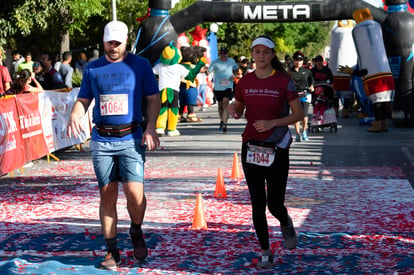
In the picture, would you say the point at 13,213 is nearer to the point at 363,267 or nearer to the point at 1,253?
the point at 1,253

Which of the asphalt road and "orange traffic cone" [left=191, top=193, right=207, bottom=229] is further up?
"orange traffic cone" [left=191, top=193, right=207, bottom=229]

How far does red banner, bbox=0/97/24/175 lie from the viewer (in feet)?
39.8

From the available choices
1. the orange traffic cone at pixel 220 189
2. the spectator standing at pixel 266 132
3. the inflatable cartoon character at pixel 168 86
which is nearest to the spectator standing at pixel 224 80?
the inflatable cartoon character at pixel 168 86

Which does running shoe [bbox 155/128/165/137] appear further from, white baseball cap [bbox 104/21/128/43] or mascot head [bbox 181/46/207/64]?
white baseball cap [bbox 104/21/128/43]

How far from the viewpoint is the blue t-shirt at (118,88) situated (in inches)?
261

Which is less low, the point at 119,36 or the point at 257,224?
the point at 119,36

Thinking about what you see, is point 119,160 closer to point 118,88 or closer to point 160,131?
point 118,88

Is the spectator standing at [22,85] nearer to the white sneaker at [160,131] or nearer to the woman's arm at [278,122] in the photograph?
the white sneaker at [160,131]

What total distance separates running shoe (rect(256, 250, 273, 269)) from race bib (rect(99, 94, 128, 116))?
1.63m

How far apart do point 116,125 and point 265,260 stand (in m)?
1.64

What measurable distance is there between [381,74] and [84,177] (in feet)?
33.0

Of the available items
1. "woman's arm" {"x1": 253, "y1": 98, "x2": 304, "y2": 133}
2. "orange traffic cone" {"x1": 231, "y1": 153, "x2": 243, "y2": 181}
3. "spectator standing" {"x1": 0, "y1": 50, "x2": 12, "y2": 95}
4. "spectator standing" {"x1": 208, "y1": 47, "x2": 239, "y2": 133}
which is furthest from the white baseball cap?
"spectator standing" {"x1": 208, "y1": 47, "x2": 239, "y2": 133}

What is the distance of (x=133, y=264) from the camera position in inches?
267

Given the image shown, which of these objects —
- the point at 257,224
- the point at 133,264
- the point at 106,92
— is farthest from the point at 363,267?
the point at 106,92
